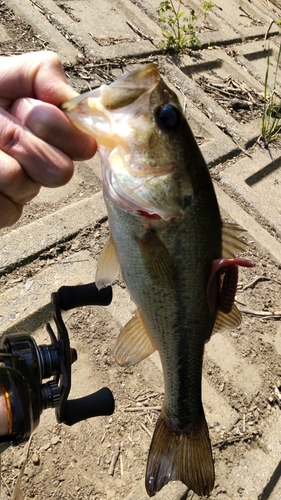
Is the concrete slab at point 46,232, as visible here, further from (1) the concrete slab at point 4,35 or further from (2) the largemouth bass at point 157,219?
(1) the concrete slab at point 4,35

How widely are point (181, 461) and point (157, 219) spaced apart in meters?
0.90

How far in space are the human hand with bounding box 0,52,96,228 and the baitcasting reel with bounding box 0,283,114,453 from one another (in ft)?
1.10

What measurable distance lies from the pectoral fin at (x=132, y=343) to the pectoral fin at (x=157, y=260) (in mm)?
193

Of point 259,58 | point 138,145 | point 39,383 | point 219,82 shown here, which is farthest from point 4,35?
point 39,383

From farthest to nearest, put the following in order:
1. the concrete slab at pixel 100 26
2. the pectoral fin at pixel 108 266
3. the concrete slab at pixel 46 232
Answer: the concrete slab at pixel 100 26 < the concrete slab at pixel 46 232 < the pectoral fin at pixel 108 266

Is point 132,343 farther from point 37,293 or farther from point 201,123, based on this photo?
point 201,123

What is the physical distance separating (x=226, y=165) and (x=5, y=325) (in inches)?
90.8

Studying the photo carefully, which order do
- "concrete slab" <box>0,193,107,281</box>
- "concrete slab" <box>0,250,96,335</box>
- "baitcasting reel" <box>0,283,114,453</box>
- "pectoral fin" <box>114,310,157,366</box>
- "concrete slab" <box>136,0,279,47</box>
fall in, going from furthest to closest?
"concrete slab" <box>136,0,279,47</box>, "concrete slab" <box>0,193,107,281</box>, "concrete slab" <box>0,250,96,335</box>, "pectoral fin" <box>114,310,157,366</box>, "baitcasting reel" <box>0,283,114,453</box>

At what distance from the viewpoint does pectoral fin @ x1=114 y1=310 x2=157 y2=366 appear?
1.65 metres

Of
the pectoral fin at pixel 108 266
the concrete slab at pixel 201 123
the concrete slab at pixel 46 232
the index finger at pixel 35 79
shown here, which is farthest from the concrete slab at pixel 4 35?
the pectoral fin at pixel 108 266

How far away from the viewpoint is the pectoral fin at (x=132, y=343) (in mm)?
1648

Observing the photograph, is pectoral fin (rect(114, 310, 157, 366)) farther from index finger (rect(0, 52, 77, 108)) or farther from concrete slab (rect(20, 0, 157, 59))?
concrete slab (rect(20, 0, 157, 59))

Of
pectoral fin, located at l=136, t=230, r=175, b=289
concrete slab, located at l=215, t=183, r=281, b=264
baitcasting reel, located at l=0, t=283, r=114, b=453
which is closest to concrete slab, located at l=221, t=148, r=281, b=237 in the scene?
concrete slab, located at l=215, t=183, r=281, b=264

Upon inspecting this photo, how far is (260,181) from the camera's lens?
4082 millimetres
